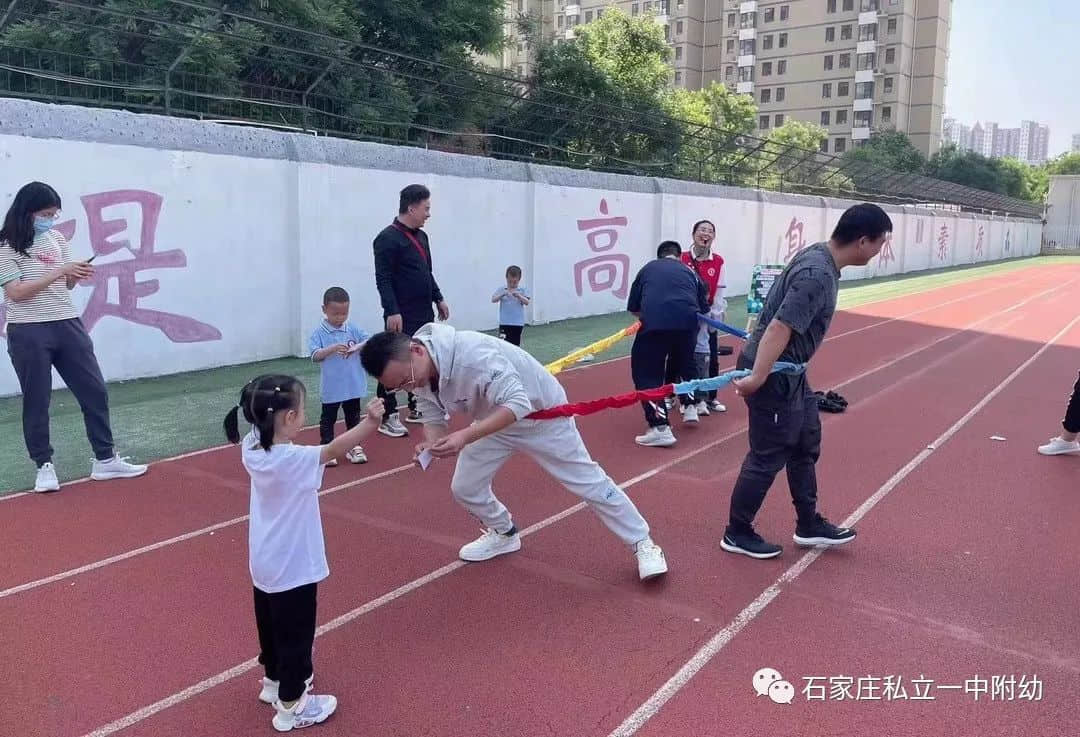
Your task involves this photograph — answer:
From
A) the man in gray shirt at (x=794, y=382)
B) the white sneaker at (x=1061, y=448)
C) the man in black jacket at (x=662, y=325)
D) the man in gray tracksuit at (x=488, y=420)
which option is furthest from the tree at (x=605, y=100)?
the man in gray tracksuit at (x=488, y=420)

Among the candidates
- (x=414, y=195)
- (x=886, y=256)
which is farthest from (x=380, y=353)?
(x=886, y=256)

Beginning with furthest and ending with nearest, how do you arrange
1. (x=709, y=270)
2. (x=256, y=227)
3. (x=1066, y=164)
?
(x=1066, y=164) < (x=256, y=227) < (x=709, y=270)

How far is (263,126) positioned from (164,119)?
9.69 feet

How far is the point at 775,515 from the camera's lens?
A: 560cm

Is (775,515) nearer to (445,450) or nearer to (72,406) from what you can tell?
(445,450)

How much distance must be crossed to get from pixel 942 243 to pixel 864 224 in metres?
41.5

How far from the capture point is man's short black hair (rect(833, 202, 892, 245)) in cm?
432

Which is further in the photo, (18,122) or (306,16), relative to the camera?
(306,16)

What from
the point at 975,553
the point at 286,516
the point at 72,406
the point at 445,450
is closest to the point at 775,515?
the point at 975,553

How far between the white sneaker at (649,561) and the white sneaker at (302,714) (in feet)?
5.95

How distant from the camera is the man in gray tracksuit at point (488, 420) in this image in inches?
140

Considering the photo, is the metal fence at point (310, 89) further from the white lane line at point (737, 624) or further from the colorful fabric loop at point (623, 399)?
the white lane line at point (737, 624)

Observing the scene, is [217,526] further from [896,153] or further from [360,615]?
[896,153]

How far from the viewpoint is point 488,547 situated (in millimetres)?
4762
